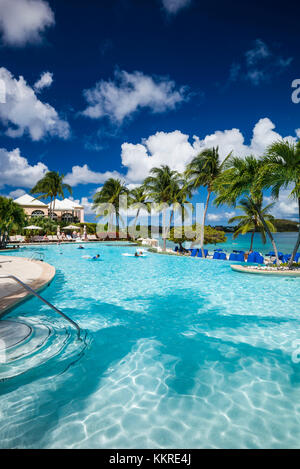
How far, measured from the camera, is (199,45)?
15.7m

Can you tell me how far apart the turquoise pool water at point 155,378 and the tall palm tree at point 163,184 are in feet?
58.5

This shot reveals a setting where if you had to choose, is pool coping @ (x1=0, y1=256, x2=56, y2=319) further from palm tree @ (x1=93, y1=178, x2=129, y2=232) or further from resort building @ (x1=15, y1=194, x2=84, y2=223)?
resort building @ (x1=15, y1=194, x2=84, y2=223)

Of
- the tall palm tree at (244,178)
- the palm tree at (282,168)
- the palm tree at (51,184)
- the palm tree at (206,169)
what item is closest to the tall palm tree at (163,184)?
the palm tree at (206,169)

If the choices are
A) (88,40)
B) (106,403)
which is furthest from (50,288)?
(88,40)

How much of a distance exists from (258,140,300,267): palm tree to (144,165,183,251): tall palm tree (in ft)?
40.9

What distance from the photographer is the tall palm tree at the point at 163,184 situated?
78.4 feet

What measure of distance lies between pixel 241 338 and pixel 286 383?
1.52 metres

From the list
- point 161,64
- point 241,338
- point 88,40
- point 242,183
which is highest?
point 161,64

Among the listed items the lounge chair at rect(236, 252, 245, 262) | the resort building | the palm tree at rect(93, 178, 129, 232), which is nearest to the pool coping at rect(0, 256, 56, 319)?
the lounge chair at rect(236, 252, 245, 262)

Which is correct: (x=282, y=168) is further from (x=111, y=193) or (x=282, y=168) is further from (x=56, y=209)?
(x=56, y=209)

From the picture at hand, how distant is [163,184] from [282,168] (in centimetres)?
1435

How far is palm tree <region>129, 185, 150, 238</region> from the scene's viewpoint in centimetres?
3081
